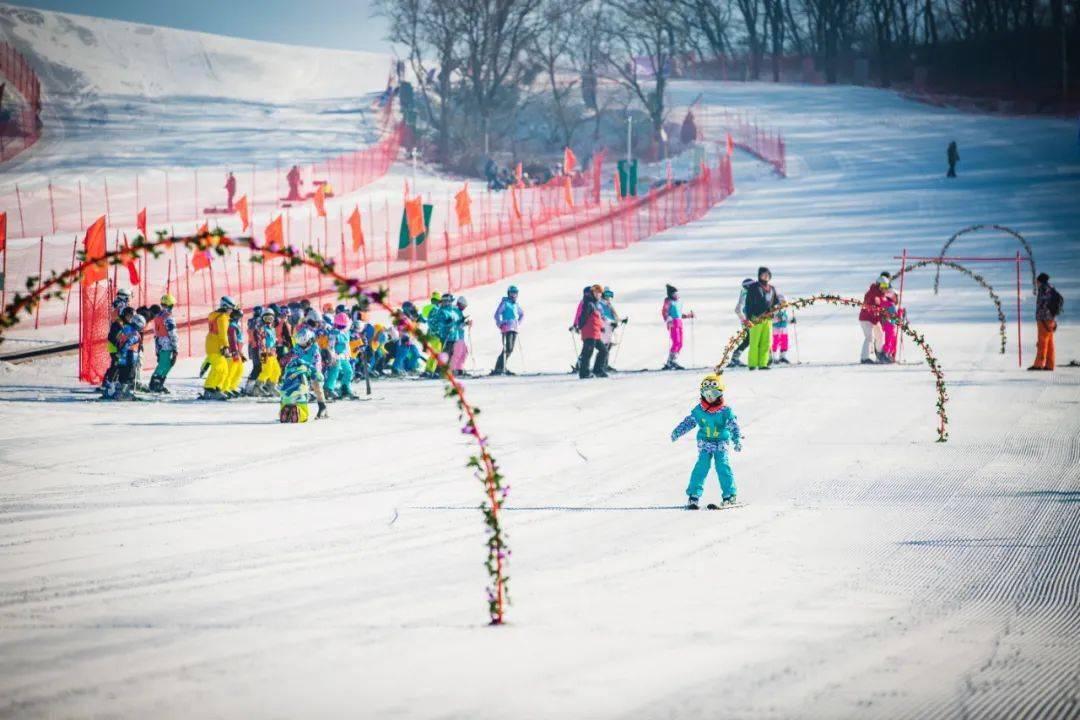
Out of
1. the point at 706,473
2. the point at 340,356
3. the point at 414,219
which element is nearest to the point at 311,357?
the point at 340,356

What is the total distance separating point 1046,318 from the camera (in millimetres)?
22453

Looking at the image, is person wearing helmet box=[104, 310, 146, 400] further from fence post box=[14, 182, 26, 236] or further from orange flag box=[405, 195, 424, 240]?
fence post box=[14, 182, 26, 236]

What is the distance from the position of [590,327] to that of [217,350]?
6.63 metres

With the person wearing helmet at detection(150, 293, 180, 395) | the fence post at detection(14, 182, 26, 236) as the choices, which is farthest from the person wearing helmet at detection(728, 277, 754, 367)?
the fence post at detection(14, 182, 26, 236)

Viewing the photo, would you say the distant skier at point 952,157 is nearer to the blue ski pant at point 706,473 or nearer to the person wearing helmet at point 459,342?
the person wearing helmet at point 459,342

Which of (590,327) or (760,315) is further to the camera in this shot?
(760,315)

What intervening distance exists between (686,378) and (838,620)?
13.6 m

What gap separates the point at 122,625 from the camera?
8984mm

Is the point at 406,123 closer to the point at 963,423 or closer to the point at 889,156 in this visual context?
the point at 889,156

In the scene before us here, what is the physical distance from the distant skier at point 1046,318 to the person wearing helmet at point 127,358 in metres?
15.4

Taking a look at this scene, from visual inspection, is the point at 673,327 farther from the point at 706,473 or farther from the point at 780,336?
the point at 706,473

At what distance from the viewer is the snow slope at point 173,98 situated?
172ft

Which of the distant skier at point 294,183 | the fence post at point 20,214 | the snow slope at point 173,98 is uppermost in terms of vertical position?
the snow slope at point 173,98

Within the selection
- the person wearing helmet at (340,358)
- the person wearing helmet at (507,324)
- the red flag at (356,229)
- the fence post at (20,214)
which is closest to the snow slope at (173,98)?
the fence post at (20,214)
